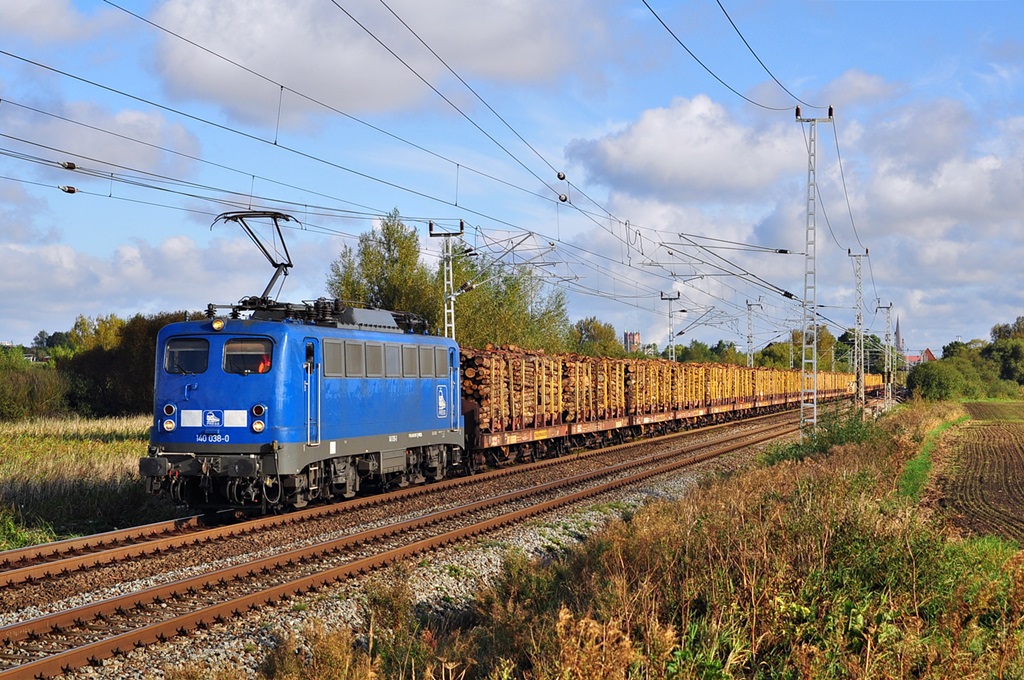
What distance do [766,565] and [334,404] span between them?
9.26 metres

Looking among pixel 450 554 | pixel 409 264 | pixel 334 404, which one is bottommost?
pixel 450 554

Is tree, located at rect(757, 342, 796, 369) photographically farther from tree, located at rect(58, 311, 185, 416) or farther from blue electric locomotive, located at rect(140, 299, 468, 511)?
blue electric locomotive, located at rect(140, 299, 468, 511)

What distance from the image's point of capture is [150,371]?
4588 cm

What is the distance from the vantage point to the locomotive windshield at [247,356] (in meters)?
14.6

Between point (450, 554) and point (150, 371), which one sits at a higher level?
point (150, 371)

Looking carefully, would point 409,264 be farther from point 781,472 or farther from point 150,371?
point 781,472

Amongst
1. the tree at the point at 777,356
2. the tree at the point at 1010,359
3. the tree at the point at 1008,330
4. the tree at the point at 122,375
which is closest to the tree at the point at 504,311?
the tree at the point at 122,375

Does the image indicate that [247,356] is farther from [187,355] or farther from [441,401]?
[441,401]

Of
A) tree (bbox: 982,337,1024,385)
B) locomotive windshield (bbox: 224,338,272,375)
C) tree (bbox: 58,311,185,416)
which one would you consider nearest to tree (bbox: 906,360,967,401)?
tree (bbox: 982,337,1024,385)

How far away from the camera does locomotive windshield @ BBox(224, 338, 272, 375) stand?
14578mm

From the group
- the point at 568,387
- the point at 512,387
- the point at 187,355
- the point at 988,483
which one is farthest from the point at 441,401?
the point at 988,483

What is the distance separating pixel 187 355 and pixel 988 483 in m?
19.7

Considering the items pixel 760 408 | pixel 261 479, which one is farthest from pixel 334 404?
pixel 760 408

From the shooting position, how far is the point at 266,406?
14.4 m
